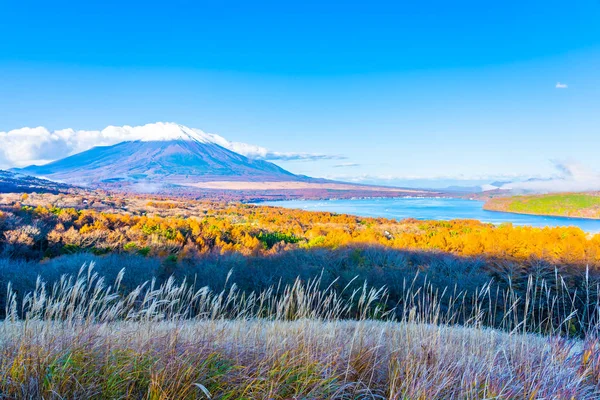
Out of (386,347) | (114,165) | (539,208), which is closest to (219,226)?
(386,347)

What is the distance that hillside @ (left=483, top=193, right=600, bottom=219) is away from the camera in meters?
54.9

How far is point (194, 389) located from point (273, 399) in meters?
0.53

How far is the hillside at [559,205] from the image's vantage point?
180 ft

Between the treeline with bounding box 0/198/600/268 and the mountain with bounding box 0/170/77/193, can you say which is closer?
the treeline with bounding box 0/198/600/268

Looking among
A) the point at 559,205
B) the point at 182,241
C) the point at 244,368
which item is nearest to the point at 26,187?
the point at 182,241

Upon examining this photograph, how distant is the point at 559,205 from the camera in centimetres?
5850

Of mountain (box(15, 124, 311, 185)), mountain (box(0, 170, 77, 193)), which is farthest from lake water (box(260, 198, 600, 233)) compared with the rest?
mountain (box(15, 124, 311, 185))

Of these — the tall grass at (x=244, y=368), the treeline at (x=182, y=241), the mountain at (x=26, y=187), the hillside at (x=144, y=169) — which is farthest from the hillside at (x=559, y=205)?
the hillside at (x=144, y=169)

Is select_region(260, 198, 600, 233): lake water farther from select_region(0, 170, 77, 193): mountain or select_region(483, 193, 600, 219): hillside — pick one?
select_region(0, 170, 77, 193): mountain

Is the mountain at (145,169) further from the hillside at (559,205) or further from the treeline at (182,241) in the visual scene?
the treeline at (182,241)

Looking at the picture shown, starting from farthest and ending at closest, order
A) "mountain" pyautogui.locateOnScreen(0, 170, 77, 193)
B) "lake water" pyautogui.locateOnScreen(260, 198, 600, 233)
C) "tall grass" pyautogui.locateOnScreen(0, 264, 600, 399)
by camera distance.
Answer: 1. "mountain" pyautogui.locateOnScreen(0, 170, 77, 193)
2. "lake water" pyautogui.locateOnScreen(260, 198, 600, 233)
3. "tall grass" pyautogui.locateOnScreen(0, 264, 600, 399)

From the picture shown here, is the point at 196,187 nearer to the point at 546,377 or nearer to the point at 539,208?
the point at 539,208

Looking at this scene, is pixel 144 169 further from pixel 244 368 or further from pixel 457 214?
pixel 244 368

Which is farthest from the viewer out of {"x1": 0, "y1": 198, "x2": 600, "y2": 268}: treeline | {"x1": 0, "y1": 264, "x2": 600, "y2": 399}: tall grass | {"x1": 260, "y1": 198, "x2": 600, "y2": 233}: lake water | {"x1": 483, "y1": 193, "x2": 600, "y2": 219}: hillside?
{"x1": 483, "y1": 193, "x2": 600, "y2": 219}: hillside
